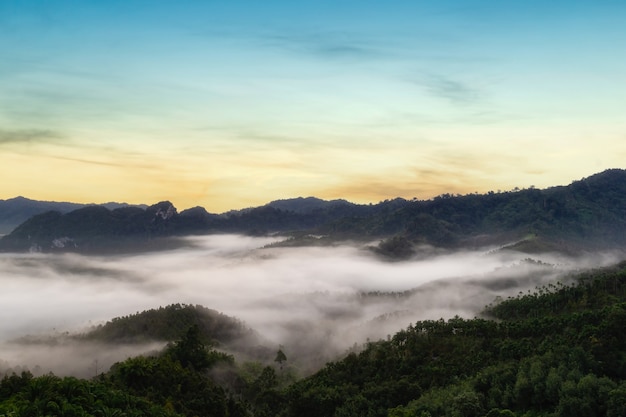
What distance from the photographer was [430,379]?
138m

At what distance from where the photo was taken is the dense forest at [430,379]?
81812 millimetres

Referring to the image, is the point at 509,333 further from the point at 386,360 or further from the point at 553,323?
the point at 386,360

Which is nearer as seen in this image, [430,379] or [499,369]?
[499,369]

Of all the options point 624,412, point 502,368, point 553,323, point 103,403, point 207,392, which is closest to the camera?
point 103,403

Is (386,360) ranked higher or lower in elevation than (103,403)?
lower

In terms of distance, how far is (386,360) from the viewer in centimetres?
15625

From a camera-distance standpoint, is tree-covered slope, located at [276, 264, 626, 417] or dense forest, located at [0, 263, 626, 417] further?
tree-covered slope, located at [276, 264, 626, 417]

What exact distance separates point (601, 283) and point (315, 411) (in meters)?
106

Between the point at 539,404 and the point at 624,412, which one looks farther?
the point at 539,404

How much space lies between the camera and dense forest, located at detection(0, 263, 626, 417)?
81812mm

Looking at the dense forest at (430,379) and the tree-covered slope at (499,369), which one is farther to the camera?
the tree-covered slope at (499,369)

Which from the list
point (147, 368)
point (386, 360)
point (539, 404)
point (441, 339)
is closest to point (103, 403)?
point (147, 368)

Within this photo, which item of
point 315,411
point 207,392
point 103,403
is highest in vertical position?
point 103,403

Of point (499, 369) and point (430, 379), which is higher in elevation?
point (499, 369)
